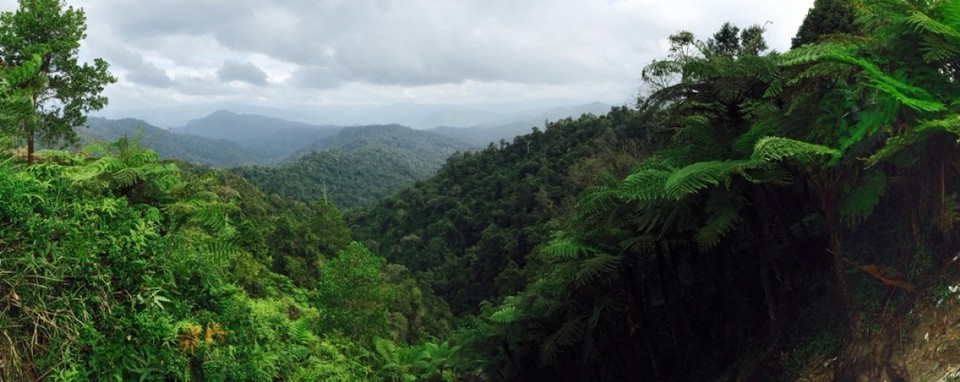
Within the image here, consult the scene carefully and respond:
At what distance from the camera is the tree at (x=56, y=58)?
973 centimetres

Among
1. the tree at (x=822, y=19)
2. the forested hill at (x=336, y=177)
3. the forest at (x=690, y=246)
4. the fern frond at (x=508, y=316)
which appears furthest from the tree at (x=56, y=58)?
the forested hill at (x=336, y=177)

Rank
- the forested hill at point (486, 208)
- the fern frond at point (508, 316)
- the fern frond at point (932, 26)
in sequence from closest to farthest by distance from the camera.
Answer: the fern frond at point (932, 26) → the fern frond at point (508, 316) → the forested hill at point (486, 208)

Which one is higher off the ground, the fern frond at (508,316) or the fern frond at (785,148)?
the fern frond at (785,148)

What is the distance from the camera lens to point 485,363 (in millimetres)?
7055

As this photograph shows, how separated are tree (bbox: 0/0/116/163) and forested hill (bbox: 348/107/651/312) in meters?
22.8

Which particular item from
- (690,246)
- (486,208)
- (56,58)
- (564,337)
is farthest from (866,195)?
(486,208)

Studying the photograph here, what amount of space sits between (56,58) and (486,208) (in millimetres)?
41302

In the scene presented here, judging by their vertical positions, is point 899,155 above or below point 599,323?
above

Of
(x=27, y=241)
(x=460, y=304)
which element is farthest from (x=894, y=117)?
(x=460, y=304)

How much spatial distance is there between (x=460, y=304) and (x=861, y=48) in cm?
3827

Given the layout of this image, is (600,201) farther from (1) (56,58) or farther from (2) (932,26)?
(1) (56,58)

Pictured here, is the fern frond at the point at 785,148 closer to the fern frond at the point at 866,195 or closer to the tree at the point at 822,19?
the fern frond at the point at 866,195

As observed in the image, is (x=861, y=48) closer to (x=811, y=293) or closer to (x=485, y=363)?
(x=811, y=293)

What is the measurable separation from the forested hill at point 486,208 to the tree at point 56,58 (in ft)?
74.8
